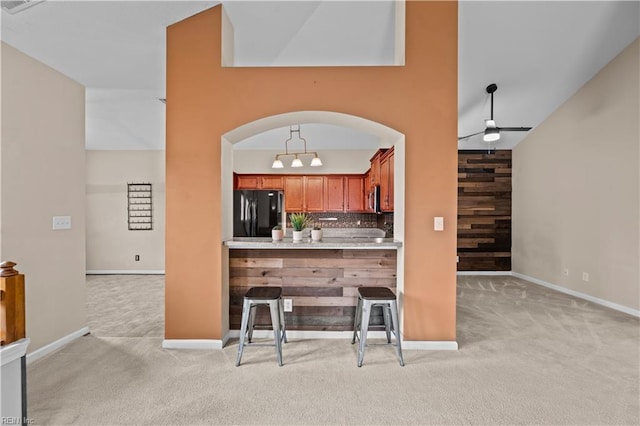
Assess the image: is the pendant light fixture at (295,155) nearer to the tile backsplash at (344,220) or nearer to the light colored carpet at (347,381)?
the tile backsplash at (344,220)

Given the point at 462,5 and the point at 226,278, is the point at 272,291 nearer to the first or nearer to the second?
the point at 226,278

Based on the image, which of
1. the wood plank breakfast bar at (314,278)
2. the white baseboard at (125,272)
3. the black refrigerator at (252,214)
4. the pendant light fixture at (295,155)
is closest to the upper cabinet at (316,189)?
the pendant light fixture at (295,155)

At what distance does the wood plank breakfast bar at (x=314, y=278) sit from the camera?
3029 mm

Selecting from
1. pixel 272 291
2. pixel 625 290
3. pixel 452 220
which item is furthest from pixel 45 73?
pixel 625 290

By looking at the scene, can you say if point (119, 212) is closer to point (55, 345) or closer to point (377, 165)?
point (55, 345)

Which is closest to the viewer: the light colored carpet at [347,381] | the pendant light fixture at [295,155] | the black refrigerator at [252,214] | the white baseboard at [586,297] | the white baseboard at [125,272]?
the light colored carpet at [347,381]

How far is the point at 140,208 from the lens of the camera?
6031 millimetres

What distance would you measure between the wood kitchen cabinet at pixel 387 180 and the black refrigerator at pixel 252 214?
201 centimetres

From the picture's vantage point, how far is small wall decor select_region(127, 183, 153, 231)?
6023 mm

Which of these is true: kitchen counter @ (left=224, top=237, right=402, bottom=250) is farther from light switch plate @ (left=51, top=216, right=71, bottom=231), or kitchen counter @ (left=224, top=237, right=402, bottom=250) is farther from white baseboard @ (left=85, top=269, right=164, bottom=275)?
white baseboard @ (left=85, top=269, right=164, bottom=275)

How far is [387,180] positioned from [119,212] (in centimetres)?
530

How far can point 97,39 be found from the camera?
2781mm

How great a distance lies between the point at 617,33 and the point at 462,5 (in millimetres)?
2107

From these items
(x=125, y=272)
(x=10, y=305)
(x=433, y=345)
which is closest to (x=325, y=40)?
(x=433, y=345)
